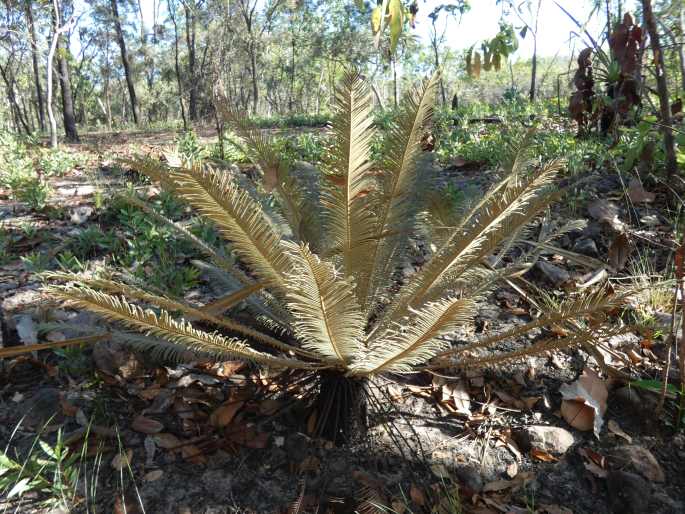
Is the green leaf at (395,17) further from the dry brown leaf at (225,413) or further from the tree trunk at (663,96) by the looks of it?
the tree trunk at (663,96)

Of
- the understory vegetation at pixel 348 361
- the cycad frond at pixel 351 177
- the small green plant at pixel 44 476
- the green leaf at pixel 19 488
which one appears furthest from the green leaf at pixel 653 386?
the green leaf at pixel 19 488

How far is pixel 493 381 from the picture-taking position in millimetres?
2000

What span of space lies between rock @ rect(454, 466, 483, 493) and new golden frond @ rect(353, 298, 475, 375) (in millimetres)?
441

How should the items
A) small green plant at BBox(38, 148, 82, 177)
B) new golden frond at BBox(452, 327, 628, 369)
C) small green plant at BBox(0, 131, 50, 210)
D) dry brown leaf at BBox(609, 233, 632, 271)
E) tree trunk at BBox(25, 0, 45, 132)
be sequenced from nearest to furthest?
new golden frond at BBox(452, 327, 628, 369)
dry brown leaf at BBox(609, 233, 632, 271)
small green plant at BBox(0, 131, 50, 210)
small green plant at BBox(38, 148, 82, 177)
tree trunk at BBox(25, 0, 45, 132)

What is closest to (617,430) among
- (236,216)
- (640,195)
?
(236,216)

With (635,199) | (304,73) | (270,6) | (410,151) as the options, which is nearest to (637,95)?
(635,199)

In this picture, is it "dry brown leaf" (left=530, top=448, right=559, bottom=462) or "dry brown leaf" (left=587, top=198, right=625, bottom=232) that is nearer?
"dry brown leaf" (left=530, top=448, right=559, bottom=462)

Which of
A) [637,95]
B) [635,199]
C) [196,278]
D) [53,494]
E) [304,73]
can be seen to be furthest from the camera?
[304,73]

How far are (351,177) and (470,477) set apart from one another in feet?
3.54

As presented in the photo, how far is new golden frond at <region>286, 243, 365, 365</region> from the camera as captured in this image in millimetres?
1069

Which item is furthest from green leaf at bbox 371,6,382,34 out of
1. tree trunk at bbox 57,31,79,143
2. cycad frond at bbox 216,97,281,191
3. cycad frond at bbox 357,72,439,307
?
tree trunk at bbox 57,31,79,143

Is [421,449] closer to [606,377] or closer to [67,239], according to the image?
[606,377]

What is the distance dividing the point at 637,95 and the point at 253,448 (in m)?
4.32

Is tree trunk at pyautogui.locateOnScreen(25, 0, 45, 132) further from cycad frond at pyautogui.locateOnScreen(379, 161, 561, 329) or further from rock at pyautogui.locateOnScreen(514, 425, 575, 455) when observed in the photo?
rock at pyautogui.locateOnScreen(514, 425, 575, 455)
